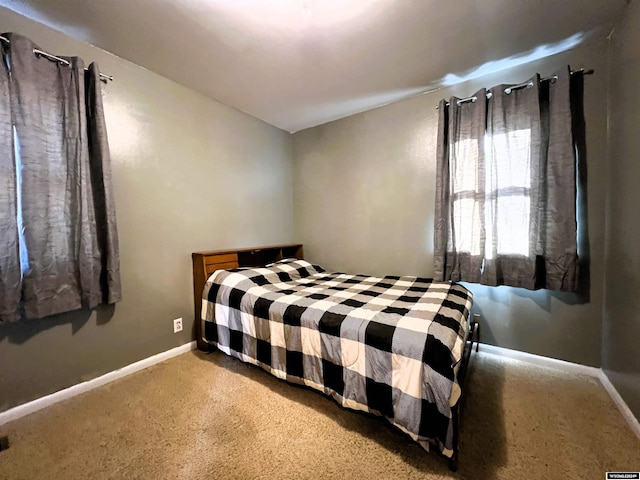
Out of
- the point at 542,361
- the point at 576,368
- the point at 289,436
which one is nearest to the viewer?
the point at 289,436

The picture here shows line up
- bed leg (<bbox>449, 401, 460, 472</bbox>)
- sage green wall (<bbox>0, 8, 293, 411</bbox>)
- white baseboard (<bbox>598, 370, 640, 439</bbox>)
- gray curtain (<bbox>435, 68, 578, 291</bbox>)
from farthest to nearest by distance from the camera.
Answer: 1. gray curtain (<bbox>435, 68, 578, 291</bbox>)
2. sage green wall (<bbox>0, 8, 293, 411</bbox>)
3. white baseboard (<bbox>598, 370, 640, 439</bbox>)
4. bed leg (<bbox>449, 401, 460, 472</bbox>)

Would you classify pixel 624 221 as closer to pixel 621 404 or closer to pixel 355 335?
pixel 621 404

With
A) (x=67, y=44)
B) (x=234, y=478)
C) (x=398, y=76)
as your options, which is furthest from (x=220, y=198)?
(x=234, y=478)

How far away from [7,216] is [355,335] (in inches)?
78.9

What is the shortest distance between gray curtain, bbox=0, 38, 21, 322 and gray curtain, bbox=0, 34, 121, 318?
0.05 meters

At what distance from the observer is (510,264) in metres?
1.94

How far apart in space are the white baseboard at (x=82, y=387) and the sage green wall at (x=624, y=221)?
3136mm

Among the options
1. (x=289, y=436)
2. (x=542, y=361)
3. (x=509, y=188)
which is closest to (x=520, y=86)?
(x=509, y=188)

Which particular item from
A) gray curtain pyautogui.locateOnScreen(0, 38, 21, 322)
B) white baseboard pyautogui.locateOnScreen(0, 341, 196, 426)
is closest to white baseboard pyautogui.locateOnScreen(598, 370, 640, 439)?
white baseboard pyautogui.locateOnScreen(0, 341, 196, 426)

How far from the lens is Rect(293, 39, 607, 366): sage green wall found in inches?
69.6

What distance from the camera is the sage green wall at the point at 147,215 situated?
5.01 feet

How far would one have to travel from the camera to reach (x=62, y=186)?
60.4 inches

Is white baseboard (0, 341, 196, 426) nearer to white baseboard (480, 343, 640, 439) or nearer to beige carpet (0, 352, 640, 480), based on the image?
beige carpet (0, 352, 640, 480)

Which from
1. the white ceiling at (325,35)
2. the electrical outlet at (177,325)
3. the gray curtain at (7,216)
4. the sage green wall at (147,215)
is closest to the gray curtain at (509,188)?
the white ceiling at (325,35)
